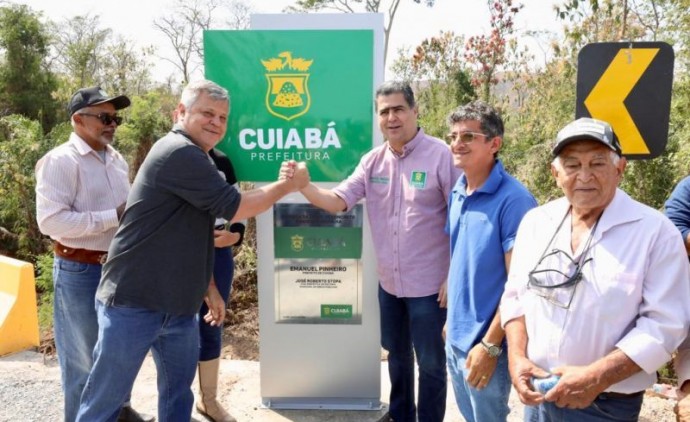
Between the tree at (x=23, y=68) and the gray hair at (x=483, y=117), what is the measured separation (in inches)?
559

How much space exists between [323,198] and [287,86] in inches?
29.4

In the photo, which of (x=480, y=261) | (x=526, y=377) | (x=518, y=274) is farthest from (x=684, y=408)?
(x=480, y=261)

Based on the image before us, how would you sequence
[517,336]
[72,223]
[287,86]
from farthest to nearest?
[287,86]
[72,223]
[517,336]

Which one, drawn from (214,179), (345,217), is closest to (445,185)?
(345,217)

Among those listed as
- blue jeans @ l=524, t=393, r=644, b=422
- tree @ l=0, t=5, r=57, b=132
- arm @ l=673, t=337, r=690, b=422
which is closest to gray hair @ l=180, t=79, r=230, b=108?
blue jeans @ l=524, t=393, r=644, b=422

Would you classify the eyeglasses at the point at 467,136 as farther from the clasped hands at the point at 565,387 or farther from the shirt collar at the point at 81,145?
the shirt collar at the point at 81,145

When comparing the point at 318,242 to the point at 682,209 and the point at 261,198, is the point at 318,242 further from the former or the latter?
the point at 682,209

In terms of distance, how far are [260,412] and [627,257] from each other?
2708 millimetres

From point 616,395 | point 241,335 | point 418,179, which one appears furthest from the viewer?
point 241,335

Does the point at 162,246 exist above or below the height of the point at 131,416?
above

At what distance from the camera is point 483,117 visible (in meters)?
2.36

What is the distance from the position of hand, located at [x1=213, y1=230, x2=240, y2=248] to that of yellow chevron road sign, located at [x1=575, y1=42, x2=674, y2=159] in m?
2.05

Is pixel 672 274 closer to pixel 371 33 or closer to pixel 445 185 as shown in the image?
pixel 445 185

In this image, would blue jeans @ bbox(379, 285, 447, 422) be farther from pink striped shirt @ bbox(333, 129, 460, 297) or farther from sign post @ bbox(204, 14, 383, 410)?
sign post @ bbox(204, 14, 383, 410)
